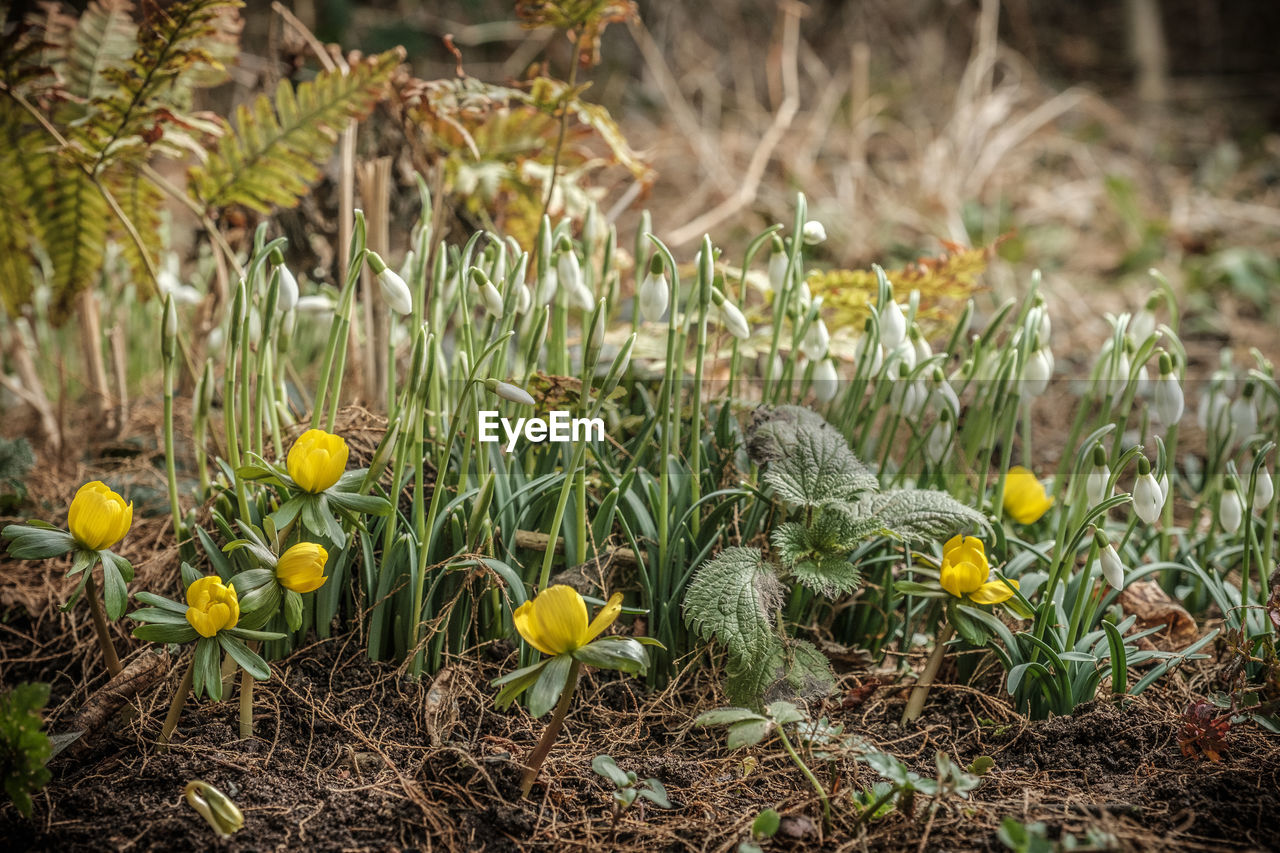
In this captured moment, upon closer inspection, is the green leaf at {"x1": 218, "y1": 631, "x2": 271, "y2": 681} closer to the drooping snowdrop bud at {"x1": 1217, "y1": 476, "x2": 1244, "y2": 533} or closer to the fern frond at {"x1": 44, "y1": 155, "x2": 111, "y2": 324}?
the fern frond at {"x1": 44, "y1": 155, "x2": 111, "y2": 324}

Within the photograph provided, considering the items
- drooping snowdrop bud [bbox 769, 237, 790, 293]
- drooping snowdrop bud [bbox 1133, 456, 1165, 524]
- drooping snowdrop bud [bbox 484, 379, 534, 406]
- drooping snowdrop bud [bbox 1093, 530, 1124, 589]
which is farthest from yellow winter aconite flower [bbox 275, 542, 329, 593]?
drooping snowdrop bud [bbox 1133, 456, 1165, 524]

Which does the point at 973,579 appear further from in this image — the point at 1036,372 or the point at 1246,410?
the point at 1246,410

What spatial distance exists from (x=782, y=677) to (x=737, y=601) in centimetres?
17

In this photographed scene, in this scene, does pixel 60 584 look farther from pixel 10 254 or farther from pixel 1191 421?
pixel 1191 421

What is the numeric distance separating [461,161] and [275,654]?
136 centimetres

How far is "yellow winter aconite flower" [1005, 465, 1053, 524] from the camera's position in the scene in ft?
6.11

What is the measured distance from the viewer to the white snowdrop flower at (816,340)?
179 cm

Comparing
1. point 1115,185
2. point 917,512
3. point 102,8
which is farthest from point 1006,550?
→ point 1115,185

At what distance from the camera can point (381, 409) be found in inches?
86.7

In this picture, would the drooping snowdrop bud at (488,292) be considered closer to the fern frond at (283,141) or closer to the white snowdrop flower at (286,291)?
the white snowdrop flower at (286,291)

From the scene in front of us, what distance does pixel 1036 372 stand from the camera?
6.10 ft

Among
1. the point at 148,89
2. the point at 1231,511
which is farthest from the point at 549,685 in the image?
the point at 148,89

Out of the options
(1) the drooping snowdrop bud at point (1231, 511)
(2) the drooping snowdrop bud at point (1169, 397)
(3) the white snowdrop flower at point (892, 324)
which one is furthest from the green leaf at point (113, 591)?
(1) the drooping snowdrop bud at point (1231, 511)

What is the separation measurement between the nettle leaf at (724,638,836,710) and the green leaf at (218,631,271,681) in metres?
0.74
